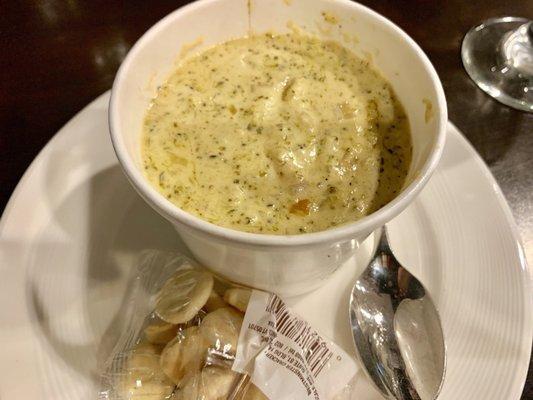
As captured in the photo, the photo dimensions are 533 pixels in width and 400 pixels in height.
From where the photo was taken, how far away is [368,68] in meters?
1.13

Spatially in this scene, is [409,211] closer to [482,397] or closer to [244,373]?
[482,397]

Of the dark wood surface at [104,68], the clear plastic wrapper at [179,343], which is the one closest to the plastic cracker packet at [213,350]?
the clear plastic wrapper at [179,343]

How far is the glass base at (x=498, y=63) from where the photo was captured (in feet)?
5.17

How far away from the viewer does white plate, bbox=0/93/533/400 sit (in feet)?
3.14

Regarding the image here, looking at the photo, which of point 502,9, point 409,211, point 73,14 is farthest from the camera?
point 502,9

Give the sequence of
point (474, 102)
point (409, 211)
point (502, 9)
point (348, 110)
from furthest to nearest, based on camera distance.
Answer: point (502, 9)
point (474, 102)
point (409, 211)
point (348, 110)

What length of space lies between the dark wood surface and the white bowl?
1.64 ft

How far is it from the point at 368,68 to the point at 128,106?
0.52 meters

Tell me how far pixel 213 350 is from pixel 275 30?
2.32 feet

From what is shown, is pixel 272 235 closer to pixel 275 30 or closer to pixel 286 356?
pixel 286 356

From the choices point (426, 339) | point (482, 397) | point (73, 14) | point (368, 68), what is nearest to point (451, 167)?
point (368, 68)

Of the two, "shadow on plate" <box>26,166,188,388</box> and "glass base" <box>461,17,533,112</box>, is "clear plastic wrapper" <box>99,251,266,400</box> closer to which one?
"shadow on plate" <box>26,166,188,388</box>

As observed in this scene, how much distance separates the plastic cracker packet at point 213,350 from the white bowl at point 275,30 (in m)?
0.06

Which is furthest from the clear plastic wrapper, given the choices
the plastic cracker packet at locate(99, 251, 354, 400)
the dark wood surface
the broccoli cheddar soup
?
the dark wood surface
